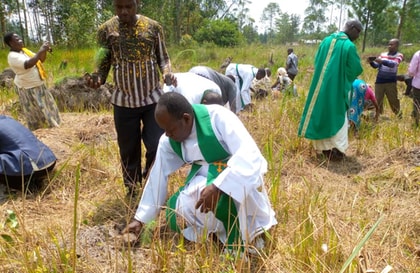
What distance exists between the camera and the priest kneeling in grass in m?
1.63

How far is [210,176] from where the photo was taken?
1.84 m

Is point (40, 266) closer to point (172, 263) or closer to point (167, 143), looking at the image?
point (172, 263)

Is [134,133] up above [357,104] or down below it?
above

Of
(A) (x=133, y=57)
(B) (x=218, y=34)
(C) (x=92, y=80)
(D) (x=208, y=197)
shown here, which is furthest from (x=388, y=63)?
(B) (x=218, y=34)

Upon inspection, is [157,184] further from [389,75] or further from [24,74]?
[389,75]

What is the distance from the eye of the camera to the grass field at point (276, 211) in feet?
5.13

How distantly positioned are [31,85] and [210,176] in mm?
3346

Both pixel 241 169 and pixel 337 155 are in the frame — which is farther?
pixel 337 155

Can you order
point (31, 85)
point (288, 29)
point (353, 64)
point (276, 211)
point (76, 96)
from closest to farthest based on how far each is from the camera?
point (276, 211)
point (353, 64)
point (31, 85)
point (76, 96)
point (288, 29)

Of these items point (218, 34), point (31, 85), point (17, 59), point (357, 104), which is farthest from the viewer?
point (218, 34)

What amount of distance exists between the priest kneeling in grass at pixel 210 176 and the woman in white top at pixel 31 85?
9.01 feet

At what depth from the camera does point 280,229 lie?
1939 millimetres

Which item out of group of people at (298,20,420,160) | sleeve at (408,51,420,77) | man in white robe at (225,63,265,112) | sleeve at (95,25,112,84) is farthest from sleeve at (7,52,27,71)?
sleeve at (408,51,420,77)

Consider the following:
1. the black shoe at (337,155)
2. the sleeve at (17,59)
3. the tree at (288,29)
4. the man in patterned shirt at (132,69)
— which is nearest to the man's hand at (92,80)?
the man in patterned shirt at (132,69)
